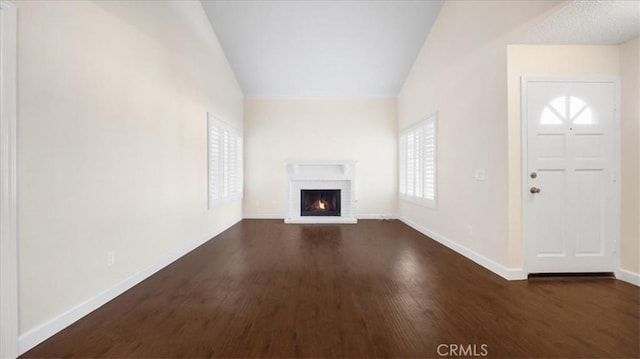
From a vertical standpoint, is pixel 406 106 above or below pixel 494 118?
above

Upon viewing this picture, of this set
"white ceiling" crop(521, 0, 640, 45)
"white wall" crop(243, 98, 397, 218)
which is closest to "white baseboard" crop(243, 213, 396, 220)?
"white wall" crop(243, 98, 397, 218)

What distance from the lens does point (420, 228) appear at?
205 inches

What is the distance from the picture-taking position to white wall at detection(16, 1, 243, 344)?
1810mm

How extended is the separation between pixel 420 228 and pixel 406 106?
2.67 metres

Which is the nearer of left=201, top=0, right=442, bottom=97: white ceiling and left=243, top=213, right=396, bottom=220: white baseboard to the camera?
left=201, top=0, right=442, bottom=97: white ceiling

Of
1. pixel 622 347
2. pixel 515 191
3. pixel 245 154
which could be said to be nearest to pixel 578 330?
pixel 622 347

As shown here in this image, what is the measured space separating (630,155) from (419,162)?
8.99 ft

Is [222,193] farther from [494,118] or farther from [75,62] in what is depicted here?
[494,118]

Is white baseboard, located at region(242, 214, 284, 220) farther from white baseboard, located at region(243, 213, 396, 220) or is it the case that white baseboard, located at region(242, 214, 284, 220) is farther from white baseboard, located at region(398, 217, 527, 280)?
white baseboard, located at region(398, 217, 527, 280)

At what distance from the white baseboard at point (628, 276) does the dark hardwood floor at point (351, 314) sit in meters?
0.16

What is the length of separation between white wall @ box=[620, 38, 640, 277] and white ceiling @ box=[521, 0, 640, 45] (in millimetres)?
242

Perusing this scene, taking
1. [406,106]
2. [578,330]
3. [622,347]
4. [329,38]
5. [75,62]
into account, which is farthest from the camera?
[406,106]

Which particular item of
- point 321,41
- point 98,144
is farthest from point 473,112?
point 98,144

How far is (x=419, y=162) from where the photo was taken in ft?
17.2
